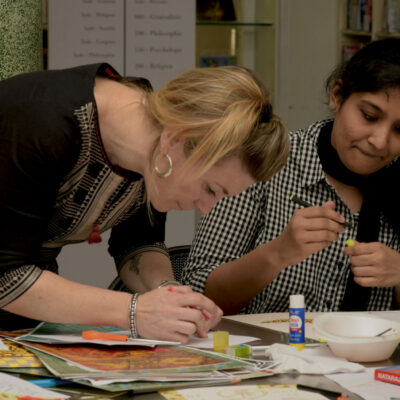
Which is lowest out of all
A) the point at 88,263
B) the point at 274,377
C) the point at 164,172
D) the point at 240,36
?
the point at 88,263

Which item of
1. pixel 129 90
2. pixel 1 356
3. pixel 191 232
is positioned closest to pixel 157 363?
pixel 1 356

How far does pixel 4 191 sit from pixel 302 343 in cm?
67

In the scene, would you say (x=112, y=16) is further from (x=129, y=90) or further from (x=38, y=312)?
(x=38, y=312)

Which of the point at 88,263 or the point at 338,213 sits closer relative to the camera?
the point at 338,213

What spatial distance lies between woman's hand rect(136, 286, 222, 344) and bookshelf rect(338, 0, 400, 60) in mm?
3197

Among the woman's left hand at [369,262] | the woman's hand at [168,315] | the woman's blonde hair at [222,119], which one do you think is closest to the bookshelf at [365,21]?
the woman's left hand at [369,262]

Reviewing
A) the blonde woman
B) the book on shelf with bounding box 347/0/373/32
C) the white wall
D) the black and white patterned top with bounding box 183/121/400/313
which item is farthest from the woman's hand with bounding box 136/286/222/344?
the book on shelf with bounding box 347/0/373/32

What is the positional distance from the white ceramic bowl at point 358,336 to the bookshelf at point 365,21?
3.07 meters

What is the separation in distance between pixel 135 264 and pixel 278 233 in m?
0.47

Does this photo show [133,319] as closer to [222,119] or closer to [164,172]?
[164,172]

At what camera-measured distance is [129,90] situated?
1678mm

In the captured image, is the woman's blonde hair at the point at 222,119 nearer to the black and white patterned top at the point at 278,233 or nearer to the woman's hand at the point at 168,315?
the woman's hand at the point at 168,315

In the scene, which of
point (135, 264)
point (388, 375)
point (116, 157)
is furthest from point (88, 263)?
point (388, 375)

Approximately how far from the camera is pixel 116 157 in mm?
1678
